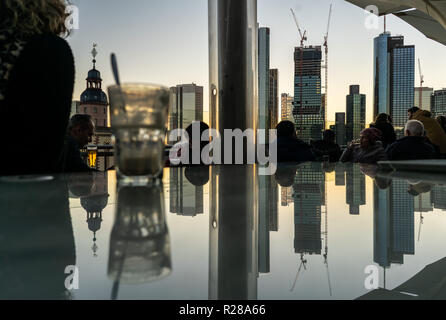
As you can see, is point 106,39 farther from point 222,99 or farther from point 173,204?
point 173,204

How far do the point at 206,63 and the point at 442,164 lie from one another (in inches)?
105

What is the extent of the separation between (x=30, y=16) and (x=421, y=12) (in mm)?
4191

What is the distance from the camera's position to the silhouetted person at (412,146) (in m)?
1.74

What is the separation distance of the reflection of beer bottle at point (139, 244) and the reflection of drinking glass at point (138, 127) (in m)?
0.14

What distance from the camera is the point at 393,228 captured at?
23cm

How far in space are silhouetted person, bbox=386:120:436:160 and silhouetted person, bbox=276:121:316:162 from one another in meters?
A: 0.48

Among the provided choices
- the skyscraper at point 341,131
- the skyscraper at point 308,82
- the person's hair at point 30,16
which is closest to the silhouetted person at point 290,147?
the person's hair at point 30,16

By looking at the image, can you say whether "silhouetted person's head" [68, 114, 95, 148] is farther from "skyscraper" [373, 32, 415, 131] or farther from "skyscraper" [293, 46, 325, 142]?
"skyscraper" [373, 32, 415, 131]

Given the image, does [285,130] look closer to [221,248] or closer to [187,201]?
[187,201]

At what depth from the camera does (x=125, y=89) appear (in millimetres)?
438

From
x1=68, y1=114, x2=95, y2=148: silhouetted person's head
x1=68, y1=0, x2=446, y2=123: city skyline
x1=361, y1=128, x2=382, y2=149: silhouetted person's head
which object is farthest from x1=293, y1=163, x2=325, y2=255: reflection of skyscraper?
x1=68, y1=0, x2=446, y2=123: city skyline

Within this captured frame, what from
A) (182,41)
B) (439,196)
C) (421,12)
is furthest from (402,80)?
(439,196)

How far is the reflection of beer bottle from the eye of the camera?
0.14 meters

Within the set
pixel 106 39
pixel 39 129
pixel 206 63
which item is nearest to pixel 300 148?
pixel 206 63
